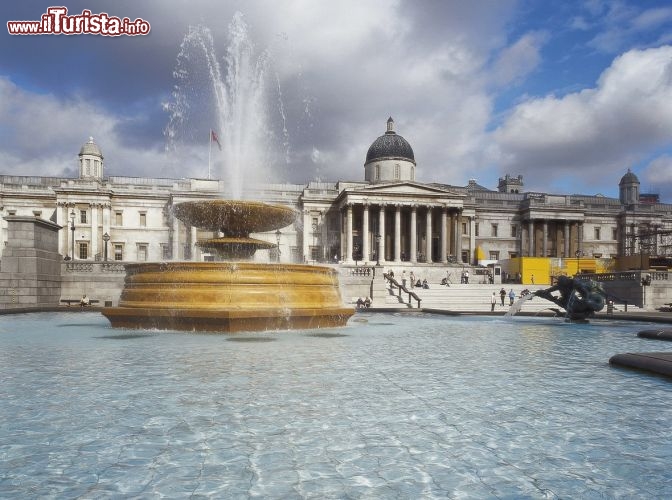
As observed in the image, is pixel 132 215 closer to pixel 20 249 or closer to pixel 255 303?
pixel 20 249

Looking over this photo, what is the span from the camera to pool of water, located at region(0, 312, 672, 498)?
3.11 metres

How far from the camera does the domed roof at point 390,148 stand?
217 feet

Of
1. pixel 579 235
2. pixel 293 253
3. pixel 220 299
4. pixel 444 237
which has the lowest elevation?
pixel 220 299

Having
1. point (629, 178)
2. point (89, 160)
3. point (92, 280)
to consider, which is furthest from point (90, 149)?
point (629, 178)

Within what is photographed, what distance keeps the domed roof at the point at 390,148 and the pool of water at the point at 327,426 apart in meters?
59.8

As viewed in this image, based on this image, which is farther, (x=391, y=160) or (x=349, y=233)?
(x=391, y=160)

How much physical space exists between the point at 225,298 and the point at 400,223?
51033 mm

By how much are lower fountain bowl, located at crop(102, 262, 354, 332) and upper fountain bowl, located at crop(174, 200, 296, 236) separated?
225cm

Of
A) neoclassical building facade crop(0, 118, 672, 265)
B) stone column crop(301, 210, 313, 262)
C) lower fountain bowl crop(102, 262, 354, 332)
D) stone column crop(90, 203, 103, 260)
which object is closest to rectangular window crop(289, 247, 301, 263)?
neoclassical building facade crop(0, 118, 672, 265)

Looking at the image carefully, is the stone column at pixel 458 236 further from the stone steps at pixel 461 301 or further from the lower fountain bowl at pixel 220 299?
the lower fountain bowl at pixel 220 299

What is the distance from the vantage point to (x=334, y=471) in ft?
10.8

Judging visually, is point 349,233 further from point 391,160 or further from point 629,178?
point 629,178

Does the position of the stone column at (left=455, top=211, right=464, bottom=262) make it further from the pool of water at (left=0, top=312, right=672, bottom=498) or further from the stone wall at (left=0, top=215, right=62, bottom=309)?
the pool of water at (left=0, top=312, right=672, bottom=498)

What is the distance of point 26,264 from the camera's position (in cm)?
2247
